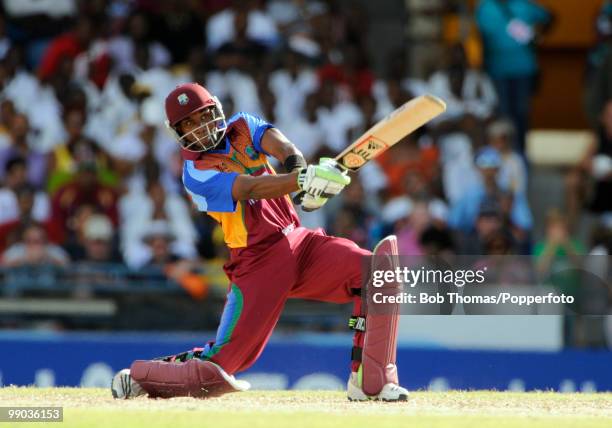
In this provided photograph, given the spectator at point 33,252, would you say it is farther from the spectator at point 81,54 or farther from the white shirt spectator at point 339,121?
the white shirt spectator at point 339,121

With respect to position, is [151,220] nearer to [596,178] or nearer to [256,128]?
[596,178]

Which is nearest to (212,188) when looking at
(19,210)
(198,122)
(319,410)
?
(198,122)

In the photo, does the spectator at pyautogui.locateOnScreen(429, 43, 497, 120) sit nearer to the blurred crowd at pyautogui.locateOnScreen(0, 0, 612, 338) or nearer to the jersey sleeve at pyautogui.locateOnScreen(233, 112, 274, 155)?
A: the blurred crowd at pyautogui.locateOnScreen(0, 0, 612, 338)

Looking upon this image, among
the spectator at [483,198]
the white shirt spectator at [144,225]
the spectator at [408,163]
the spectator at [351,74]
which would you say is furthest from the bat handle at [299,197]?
the spectator at [351,74]

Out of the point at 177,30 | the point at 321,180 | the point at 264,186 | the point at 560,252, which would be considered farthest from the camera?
the point at 177,30

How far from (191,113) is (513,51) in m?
7.02

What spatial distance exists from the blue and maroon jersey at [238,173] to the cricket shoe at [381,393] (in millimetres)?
1004

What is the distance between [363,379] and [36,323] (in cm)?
460

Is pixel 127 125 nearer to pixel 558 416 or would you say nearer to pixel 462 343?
pixel 462 343

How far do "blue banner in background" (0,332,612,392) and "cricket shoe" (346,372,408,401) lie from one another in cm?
271

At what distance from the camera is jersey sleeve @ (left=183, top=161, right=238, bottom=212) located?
7.19 meters

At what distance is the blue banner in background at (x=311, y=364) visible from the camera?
10.5m

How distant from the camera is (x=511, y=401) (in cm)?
793

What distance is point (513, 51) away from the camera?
13.6 meters
